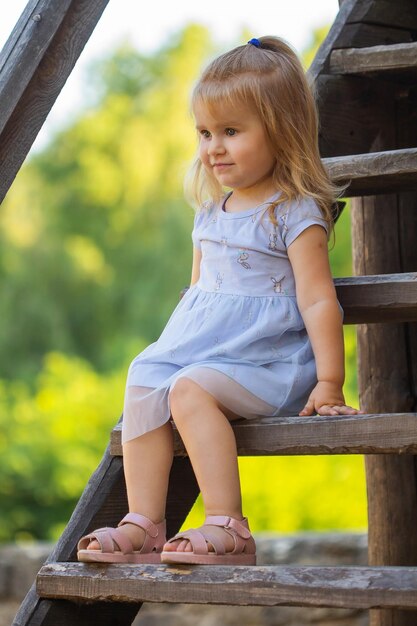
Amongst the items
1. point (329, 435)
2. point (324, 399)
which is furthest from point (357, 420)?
point (324, 399)

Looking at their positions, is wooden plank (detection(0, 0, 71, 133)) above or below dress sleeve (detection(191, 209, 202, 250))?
above

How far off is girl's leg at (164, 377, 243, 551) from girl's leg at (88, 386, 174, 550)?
89mm

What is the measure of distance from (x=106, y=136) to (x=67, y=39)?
56.1 ft

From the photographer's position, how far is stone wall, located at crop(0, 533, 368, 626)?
4941 millimetres

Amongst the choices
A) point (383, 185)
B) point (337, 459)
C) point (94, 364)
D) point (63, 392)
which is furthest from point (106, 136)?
point (383, 185)

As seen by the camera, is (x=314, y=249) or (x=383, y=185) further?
(x=383, y=185)

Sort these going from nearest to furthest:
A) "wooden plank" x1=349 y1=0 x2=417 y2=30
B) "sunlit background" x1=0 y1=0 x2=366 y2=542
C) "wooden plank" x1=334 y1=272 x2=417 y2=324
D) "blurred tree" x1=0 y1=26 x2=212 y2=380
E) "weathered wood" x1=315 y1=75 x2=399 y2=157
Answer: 1. "wooden plank" x1=334 y1=272 x2=417 y2=324
2. "weathered wood" x1=315 y1=75 x2=399 y2=157
3. "wooden plank" x1=349 y1=0 x2=417 y2=30
4. "sunlit background" x1=0 y1=0 x2=366 y2=542
5. "blurred tree" x1=0 y1=26 x2=212 y2=380

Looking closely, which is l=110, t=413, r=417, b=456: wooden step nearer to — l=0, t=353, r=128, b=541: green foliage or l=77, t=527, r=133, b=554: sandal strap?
l=77, t=527, r=133, b=554: sandal strap

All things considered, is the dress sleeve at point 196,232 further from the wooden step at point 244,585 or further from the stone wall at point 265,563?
the stone wall at point 265,563

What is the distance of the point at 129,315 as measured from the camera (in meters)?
17.9

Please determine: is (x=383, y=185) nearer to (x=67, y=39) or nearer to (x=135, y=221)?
(x=67, y=39)

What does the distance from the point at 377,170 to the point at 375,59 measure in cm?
49

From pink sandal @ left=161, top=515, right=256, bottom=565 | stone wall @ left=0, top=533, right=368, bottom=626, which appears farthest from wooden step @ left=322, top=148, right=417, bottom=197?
stone wall @ left=0, top=533, right=368, bottom=626

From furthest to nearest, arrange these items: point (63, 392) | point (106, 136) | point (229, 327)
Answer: point (106, 136) → point (63, 392) → point (229, 327)
